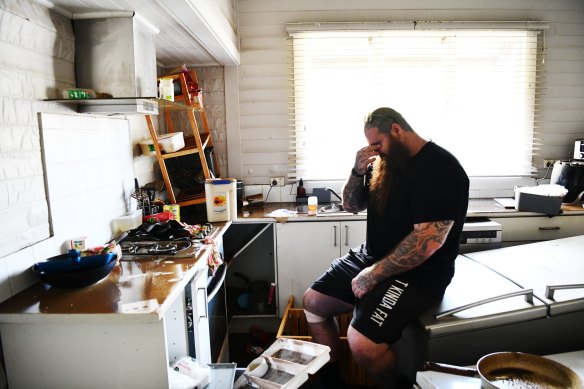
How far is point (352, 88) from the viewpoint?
3.54 meters

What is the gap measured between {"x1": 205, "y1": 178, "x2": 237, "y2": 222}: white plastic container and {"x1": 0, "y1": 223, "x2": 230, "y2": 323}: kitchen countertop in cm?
98

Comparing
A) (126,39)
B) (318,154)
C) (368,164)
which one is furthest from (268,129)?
(126,39)

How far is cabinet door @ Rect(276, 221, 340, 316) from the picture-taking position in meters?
3.03

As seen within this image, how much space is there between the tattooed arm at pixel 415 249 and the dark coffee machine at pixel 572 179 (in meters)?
2.01

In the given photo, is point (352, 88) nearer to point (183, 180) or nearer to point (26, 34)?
point (183, 180)

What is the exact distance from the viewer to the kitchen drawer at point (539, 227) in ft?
10.1

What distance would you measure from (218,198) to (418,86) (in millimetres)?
2002

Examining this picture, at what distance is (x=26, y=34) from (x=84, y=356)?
4.20ft

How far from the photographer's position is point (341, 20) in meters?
3.48

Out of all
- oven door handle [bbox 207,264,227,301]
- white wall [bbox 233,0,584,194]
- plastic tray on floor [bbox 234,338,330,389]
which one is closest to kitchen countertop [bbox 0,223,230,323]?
oven door handle [bbox 207,264,227,301]

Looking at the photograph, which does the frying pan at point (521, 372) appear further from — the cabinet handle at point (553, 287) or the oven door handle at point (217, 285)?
the oven door handle at point (217, 285)

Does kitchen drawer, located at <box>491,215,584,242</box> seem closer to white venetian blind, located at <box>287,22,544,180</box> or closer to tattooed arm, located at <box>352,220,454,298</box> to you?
white venetian blind, located at <box>287,22,544,180</box>

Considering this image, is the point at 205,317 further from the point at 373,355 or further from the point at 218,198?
the point at 218,198

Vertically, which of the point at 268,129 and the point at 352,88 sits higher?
the point at 352,88
